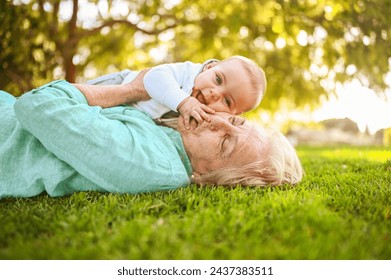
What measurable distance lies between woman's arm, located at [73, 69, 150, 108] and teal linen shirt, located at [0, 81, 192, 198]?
18 cm

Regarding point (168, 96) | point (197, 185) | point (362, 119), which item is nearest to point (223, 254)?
point (197, 185)

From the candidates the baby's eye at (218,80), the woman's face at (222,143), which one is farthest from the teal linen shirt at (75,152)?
the baby's eye at (218,80)

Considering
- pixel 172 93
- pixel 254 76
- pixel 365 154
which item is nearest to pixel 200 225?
pixel 172 93

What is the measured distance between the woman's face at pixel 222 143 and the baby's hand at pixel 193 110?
0.03 m

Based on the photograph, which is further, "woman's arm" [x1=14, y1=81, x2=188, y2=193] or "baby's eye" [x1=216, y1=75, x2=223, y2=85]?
"baby's eye" [x1=216, y1=75, x2=223, y2=85]

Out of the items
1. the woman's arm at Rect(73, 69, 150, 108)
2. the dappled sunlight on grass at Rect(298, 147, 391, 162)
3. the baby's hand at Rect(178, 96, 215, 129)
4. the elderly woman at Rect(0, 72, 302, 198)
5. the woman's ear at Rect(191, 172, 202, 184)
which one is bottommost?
the dappled sunlight on grass at Rect(298, 147, 391, 162)

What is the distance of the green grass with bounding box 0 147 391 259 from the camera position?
1362 millimetres

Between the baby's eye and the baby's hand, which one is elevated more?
the baby's eye

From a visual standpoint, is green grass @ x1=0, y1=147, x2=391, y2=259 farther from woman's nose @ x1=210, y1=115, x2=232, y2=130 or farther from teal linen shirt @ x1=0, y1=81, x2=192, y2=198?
woman's nose @ x1=210, y1=115, x2=232, y2=130

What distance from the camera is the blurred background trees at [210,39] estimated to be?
4.41 metres

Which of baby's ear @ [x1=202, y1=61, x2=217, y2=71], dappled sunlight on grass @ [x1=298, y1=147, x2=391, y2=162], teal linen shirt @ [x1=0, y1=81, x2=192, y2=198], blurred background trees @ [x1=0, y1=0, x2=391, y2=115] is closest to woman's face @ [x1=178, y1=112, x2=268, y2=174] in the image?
teal linen shirt @ [x1=0, y1=81, x2=192, y2=198]

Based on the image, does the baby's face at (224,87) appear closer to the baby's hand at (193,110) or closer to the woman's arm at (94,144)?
the baby's hand at (193,110)

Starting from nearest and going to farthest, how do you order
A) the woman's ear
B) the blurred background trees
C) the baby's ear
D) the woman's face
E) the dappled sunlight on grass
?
the woman's face → the woman's ear → the baby's ear → the dappled sunlight on grass → the blurred background trees

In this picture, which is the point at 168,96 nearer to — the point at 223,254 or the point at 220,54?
the point at 223,254
